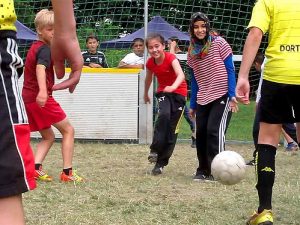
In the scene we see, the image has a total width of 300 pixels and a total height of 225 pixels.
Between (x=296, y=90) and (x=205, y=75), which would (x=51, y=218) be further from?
(x=205, y=75)

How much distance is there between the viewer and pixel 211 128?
20.8ft

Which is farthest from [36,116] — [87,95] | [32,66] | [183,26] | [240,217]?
[183,26]

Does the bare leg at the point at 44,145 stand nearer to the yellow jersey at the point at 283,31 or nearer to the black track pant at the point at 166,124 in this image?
the black track pant at the point at 166,124

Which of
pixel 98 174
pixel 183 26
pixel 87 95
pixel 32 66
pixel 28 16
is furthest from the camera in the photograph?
pixel 28 16

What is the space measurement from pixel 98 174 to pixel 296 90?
3152mm

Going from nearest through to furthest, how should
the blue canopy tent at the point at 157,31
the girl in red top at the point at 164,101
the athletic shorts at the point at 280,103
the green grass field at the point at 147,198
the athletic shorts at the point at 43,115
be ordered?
the athletic shorts at the point at 280,103 < the green grass field at the point at 147,198 < the athletic shorts at the point at 43,115 < the girl in red top at the point at 164,101 < the blue canopy tent at the point at 157,31

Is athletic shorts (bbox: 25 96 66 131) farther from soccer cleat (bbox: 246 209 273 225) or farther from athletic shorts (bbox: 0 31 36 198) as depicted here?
athletic shorts (bbox: 0 31 36 198)

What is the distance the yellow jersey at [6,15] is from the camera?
1.99 m


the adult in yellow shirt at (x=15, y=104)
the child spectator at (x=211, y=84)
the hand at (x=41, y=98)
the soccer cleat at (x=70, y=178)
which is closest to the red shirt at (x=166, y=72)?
the child spectator at (x=211, y=84)

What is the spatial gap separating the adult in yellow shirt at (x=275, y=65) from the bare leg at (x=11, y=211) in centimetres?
233

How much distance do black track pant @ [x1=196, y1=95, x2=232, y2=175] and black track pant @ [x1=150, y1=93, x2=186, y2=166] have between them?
0.48 metres

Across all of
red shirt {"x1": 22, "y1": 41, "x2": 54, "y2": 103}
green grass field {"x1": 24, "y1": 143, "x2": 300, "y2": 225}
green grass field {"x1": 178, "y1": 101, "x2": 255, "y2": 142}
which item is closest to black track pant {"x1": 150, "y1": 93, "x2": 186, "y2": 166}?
green grass field {"x1": 24, "y1": 143, "x2": 300, "y2": 225}

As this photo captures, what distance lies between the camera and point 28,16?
12.3 meters

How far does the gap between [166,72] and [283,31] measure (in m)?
2.91
